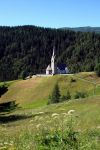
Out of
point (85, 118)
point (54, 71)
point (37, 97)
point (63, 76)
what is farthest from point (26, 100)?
point (85, 118)

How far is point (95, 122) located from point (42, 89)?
110 metres

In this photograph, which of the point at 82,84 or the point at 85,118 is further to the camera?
the point at 82,84

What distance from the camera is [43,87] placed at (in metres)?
146

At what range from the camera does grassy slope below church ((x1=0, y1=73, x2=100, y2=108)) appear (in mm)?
132750

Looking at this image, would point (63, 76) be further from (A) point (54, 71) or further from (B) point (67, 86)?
(A) point (54, 71)

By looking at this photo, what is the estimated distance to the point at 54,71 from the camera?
7244 inches

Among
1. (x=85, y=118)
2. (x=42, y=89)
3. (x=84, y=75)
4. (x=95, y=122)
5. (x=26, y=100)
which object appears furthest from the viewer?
(x=84, y=75)

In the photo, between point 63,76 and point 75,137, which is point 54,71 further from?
point 75,137

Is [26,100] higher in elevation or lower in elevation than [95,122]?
lower

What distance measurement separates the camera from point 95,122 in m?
33.2

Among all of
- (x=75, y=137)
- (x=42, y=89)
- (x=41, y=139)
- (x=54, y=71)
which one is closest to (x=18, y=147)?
(x=41, y=139)

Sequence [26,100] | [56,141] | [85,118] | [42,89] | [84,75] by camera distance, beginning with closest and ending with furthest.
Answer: [56,141]
[85,118]
[26,100]
[42,89]
[84,75]

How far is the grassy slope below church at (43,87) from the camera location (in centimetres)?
13275

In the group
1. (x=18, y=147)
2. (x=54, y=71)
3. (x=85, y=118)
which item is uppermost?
(x=18, y=147)
